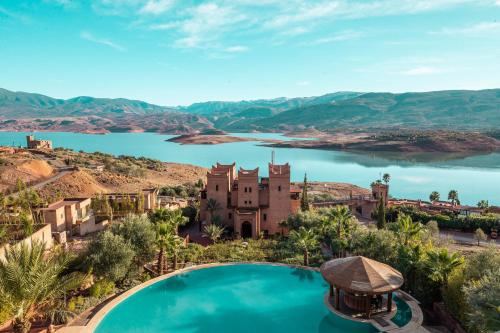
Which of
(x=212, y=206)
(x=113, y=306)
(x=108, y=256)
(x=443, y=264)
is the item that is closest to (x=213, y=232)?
(x=212, y=206)

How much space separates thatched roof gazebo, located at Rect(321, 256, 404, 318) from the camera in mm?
19234

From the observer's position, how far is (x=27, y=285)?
1689 cm

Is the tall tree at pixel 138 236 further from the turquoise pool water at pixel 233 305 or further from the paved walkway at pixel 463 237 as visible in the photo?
the paved walkway at pixel 463 237

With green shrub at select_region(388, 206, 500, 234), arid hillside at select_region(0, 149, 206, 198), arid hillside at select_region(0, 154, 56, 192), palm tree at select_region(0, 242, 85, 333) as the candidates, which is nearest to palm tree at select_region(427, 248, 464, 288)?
palm tree at select_region(0, 242, 85, 333)

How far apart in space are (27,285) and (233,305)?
11317 millimetres

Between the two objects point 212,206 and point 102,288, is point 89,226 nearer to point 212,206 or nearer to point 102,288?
point 212,206

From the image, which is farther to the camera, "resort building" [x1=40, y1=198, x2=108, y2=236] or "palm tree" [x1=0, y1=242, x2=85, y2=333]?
"resort building" [x1=40, y1=198, x2=108, y2=236]

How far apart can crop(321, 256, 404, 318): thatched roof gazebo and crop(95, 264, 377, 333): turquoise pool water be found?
4.14 ft

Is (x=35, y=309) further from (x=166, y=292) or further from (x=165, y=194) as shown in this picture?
(x=165, y=194)

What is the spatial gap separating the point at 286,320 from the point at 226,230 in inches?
694

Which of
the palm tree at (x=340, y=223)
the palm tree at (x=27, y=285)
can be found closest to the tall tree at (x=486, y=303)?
the palm tree at (x=340, y=223)

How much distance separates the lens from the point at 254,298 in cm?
2348

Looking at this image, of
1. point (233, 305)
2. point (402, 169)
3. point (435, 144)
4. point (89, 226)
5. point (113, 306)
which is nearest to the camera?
point (113, 306)

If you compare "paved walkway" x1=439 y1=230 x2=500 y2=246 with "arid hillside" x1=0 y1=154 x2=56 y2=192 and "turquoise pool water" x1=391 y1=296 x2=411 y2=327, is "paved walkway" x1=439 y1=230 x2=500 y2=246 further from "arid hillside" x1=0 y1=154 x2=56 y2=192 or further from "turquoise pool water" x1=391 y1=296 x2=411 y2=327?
"arid hillside" x1=0 y1=154 x2=56 y2=192
